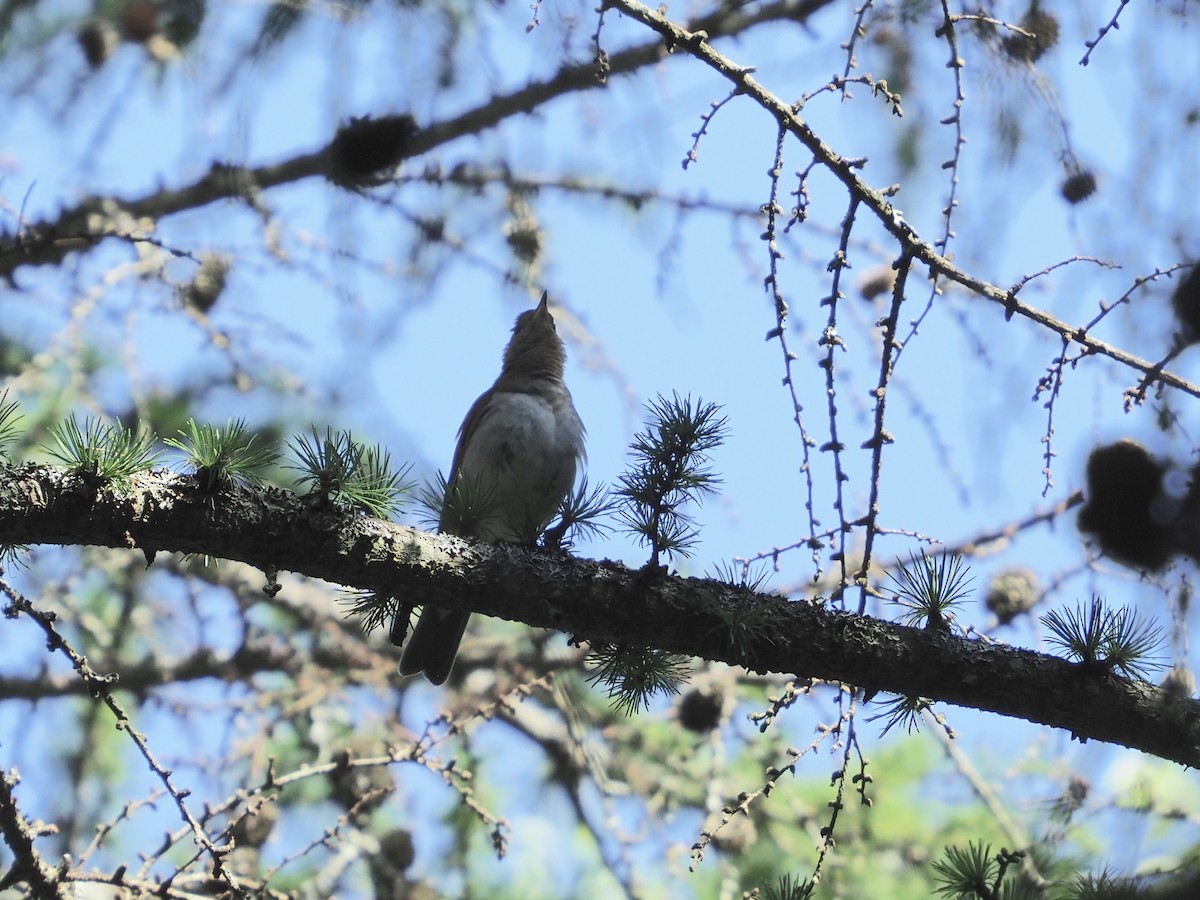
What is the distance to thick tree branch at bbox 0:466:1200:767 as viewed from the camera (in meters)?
2.42

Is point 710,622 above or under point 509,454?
under

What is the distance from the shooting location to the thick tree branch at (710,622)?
2.42 metres

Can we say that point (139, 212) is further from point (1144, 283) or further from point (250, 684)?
point (1144, 283)

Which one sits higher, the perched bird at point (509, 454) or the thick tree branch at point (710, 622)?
the perched bird at point (509, 454)

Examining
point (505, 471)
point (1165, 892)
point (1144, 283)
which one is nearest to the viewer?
point (1165, 892)

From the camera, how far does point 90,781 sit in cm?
439

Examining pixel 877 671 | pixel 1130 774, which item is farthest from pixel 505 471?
pixel 1130 774

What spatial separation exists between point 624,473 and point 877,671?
705 mm

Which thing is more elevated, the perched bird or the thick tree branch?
the perched bird

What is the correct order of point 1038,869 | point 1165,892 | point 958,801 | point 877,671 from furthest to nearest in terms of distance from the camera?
point 958,801 < point 877,671 < point 1038,869 < point 1165,892

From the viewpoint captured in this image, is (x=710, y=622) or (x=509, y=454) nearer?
(x=710, y=622)

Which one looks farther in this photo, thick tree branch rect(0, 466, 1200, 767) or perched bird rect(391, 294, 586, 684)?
perched bird rect(391, 294, 586, 684)

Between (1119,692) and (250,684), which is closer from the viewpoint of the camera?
(1119,692)

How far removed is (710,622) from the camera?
8.18 feet
